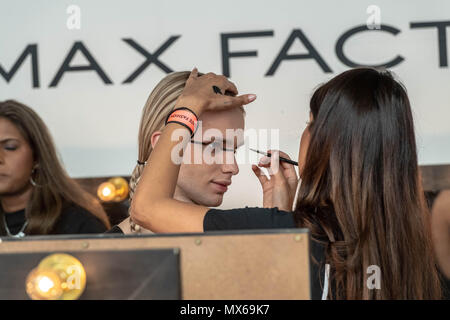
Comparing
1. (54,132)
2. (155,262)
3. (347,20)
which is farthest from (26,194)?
(155,262)

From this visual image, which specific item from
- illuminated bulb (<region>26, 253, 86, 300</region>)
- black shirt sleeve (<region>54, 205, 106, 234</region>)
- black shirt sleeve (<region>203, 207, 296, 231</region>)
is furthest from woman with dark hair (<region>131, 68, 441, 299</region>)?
black shirt sleeve (<region>54, 205, 106, 234</region>)

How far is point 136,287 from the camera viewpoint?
2.63 feet

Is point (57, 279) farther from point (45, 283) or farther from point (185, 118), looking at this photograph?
point (185, 118)

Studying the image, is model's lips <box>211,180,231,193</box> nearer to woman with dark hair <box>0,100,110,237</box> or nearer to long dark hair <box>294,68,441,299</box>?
long dark hair <box>294,68,441,299</box>

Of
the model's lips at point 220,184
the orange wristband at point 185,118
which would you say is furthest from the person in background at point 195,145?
the orange wristband at point 185,118

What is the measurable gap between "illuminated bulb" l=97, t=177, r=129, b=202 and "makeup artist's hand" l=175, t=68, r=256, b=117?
1436 millimetres

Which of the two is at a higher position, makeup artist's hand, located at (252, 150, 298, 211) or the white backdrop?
the white backdrop

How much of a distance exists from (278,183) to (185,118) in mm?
592

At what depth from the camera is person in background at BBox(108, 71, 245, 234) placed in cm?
172

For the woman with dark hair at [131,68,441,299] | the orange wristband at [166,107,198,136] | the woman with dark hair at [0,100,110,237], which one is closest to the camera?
the woman with dark hair at [131,68,441,299]

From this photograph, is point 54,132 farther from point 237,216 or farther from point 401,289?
point 401,289

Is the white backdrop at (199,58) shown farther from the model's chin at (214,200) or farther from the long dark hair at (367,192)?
the long dark hair at (367,192)

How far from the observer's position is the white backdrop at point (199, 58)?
8.63 ft

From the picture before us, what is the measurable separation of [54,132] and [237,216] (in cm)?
193
